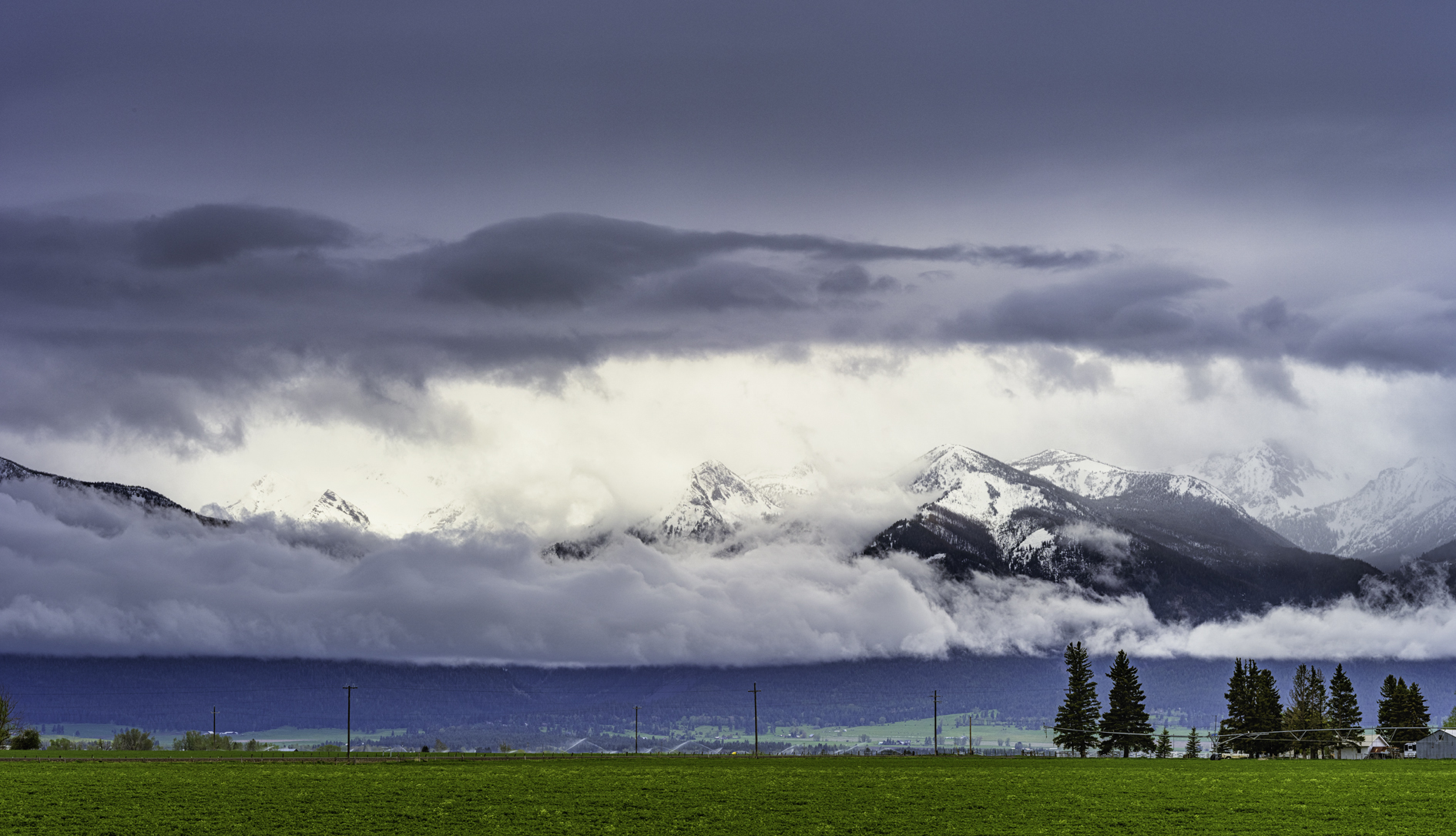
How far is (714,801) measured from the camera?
100000mm

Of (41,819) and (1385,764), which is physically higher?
(41,819)

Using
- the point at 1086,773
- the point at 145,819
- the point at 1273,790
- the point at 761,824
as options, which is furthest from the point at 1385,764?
the point at 145,819

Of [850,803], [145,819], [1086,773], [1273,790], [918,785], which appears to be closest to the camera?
[145,819]

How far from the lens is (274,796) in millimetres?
102875

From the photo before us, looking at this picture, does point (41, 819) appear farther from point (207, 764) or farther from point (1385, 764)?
point (1385, 764)

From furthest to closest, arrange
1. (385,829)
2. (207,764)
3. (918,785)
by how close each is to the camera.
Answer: (207,764), (918,785), (385,829)

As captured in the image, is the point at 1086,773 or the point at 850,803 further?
the point at 1086,773

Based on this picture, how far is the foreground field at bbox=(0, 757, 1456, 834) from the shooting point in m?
80.9

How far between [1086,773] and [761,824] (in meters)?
73.6

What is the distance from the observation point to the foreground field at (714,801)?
8088 cm

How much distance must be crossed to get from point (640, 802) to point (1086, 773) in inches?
2525

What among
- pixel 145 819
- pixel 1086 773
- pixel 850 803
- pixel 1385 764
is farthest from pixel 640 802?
pixel 1385 764

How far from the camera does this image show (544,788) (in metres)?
114

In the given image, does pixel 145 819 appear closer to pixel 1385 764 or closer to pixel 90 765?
pixel 90 765
